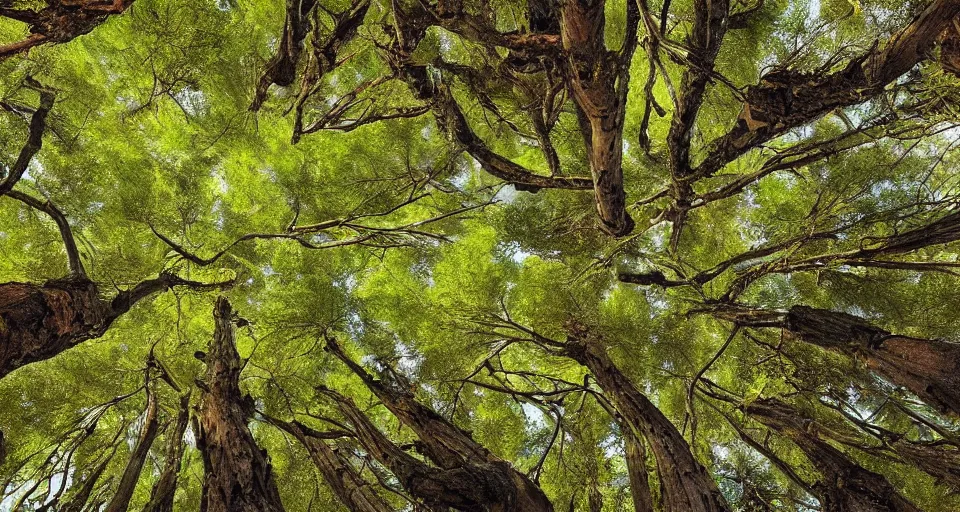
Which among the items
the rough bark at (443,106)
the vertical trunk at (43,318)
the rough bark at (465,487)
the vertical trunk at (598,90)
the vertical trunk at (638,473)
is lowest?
the rough bark at (465,487)

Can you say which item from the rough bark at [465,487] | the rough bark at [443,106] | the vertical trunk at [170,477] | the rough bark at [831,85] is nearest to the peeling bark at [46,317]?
the vertical trunk at [170,477]

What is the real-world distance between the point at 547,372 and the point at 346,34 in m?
4.55

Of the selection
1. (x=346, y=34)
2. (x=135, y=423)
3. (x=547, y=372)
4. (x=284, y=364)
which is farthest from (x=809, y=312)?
(x=135, y=423)

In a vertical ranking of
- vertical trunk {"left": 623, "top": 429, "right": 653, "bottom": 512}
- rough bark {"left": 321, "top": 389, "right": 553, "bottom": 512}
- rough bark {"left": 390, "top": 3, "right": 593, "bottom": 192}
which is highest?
rough bark {"left": 390, "top": 3, "right": 593, "bottom": 192}

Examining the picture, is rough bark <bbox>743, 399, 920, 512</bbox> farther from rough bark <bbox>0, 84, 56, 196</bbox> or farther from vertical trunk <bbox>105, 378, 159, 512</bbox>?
rough bark <bbox>0, 84, 56, 196</bbox>

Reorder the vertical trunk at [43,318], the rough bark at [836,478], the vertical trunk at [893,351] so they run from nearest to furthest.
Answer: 1. the vertical trunk at [43,318]
2. the vertical trunk at [893,351]
3. the rough bark at [836,478]

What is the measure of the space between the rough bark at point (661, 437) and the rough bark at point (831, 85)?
8.23 feet

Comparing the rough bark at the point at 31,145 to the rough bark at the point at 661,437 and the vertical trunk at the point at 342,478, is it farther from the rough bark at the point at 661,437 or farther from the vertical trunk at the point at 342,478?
the rough bark at the point at 661,437

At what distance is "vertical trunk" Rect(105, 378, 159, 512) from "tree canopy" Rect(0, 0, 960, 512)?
0.04m

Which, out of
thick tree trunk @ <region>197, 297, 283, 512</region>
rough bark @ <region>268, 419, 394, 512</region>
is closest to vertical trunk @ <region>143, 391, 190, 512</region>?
thick tree trunk @ <region>197, 297, 283, 512</region>

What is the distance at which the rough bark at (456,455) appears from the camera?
13.1ft

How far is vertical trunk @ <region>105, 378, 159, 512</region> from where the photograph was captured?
4105 mm

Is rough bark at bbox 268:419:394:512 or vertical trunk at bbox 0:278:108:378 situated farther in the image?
rough bark at bbox 268:419:394:512

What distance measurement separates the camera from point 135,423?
20.0ft
